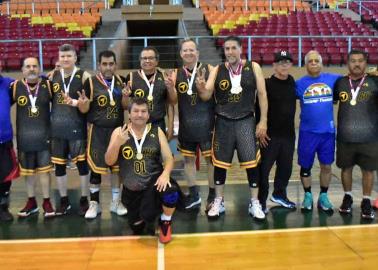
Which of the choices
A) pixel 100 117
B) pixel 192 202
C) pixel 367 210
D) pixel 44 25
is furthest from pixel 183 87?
pixel 44 25

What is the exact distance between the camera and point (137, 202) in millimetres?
3906

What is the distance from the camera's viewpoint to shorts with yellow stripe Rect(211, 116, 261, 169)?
4.26 m

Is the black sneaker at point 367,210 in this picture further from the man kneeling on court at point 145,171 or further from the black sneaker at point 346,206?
the man kneeling on court at point 145,171

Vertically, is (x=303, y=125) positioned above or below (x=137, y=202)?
above

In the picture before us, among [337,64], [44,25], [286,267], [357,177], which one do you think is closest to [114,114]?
[286,267]

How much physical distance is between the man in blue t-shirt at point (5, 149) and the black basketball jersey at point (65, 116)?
45cm

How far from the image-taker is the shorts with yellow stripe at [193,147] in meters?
4.51

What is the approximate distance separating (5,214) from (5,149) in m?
0.65

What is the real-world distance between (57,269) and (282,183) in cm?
242

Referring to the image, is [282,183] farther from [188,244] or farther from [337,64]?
[337,64]

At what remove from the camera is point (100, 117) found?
4336 millimetres

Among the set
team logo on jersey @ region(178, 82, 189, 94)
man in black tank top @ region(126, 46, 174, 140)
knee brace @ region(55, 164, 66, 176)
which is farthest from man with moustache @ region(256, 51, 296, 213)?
knee brace @ region(55, 164, 66, 176)

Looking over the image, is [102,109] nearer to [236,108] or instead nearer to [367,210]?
[236,108]

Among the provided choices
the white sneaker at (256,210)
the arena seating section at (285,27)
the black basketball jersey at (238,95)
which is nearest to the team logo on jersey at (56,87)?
the black basketball jersey at (238,95)
